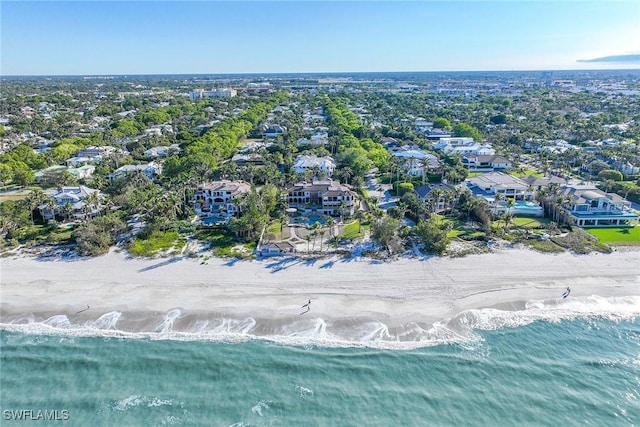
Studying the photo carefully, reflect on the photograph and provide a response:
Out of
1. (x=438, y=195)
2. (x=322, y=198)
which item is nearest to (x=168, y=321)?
(x=322, y=198)

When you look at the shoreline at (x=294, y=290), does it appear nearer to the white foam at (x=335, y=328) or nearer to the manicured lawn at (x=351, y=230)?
the white foam at (x=335, y=328)

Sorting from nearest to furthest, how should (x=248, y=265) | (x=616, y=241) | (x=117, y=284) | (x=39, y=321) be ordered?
(x=39, y=321) < (x=117, y=284) < (x=248, y=265) < (x=616, y=241)

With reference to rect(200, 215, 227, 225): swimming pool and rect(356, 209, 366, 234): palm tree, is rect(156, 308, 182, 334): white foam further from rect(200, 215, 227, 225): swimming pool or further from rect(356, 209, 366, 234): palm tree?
→ rect(356, 209, 366, 234): palm tree

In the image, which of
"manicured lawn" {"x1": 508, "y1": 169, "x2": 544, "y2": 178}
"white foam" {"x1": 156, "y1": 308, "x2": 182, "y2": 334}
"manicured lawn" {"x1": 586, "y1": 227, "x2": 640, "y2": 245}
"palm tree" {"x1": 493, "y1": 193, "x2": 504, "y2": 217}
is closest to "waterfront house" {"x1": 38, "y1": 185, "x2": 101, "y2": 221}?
"white foam" {"x1": 156, "y1": 308, "x2": 182, "y2": 334}

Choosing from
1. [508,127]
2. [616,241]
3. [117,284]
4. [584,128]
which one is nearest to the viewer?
[117,284]

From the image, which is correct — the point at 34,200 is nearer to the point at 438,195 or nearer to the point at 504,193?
the point at 438,195

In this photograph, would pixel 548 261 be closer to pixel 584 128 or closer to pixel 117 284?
pixel 117 284

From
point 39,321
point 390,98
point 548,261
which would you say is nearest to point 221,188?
point 39,321
